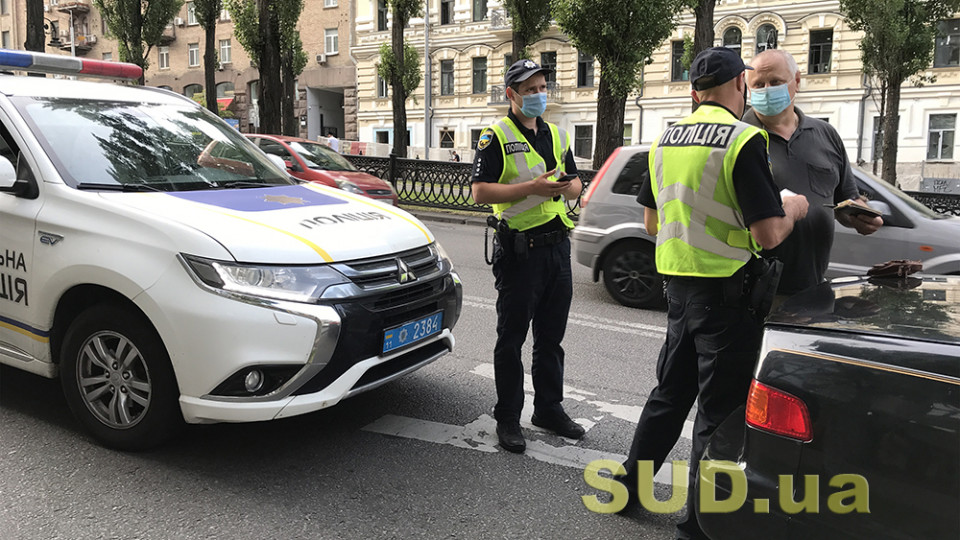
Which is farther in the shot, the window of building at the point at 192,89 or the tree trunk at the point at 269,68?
the window of building at the point at 192,89

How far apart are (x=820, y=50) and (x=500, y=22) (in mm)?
14155

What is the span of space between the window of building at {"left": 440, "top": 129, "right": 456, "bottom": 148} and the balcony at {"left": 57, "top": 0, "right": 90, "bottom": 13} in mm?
29994

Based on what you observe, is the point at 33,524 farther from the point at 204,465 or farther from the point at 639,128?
the point at 639,128

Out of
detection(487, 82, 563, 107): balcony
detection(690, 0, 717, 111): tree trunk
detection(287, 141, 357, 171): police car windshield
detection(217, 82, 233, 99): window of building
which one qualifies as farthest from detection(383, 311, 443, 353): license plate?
detection(217, 82, 233, 99): window of building

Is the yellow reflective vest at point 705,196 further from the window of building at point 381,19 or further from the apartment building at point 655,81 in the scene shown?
the window of building at point 381,19

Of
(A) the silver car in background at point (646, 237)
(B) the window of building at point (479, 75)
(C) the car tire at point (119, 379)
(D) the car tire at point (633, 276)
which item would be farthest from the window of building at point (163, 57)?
(C) the car tire at point (119, 379)

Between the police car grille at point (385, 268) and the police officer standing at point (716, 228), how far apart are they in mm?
1302

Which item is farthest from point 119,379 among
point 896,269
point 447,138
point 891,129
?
point 447,138

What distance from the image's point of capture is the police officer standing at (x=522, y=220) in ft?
11.8

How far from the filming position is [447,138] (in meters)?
37.7

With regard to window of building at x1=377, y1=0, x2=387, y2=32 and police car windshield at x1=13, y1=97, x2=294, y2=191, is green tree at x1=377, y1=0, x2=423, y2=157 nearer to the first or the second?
window of building at x1=377, y1=0, x2=387, y2=32

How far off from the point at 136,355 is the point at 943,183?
1994cm

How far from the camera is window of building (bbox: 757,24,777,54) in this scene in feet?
96.3

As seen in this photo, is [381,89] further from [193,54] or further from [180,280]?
[180,280]
